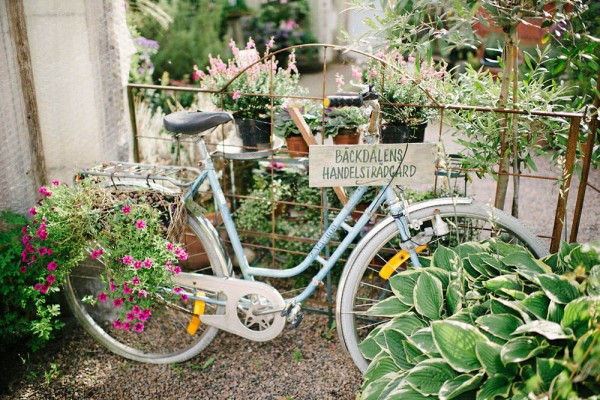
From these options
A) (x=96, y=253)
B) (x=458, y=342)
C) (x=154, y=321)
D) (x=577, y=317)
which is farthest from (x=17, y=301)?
(x=577, y=317)

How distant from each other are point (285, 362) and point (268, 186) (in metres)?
1.17

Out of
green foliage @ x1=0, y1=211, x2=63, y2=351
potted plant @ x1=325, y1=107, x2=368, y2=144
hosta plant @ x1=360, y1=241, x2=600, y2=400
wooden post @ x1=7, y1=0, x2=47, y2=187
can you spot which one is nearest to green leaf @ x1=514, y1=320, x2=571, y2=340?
hosta plant @ x1=360, y1=241, x2=600, y2=400

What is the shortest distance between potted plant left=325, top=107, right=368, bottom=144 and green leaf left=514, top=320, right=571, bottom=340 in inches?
57.4

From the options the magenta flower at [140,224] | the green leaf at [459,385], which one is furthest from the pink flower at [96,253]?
the green leaf at [459,385]

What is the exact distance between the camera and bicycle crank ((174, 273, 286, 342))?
2.79 m

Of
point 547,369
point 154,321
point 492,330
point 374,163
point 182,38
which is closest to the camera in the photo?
point 547,369

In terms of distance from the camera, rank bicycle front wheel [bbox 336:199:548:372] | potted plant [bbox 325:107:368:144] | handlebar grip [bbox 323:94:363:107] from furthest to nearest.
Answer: potted plant [bbox 325:107:368:144], bicycle front wheel [bbox 336:199:548:372], handlebar grip [bbox 323:94:363:107]

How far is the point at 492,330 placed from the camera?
2.00 meters

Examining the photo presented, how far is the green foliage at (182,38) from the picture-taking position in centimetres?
711

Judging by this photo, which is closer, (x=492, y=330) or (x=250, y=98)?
(x=492, y=330)

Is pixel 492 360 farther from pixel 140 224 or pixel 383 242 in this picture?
pixel 140 224

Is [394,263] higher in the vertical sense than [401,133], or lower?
lower

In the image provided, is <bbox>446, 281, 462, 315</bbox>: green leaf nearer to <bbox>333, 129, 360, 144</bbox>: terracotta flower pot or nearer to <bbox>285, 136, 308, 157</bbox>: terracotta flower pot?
<bbox>333, 129, 360, 144</bbox>: terracotta flower pot

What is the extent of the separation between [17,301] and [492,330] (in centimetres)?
222
